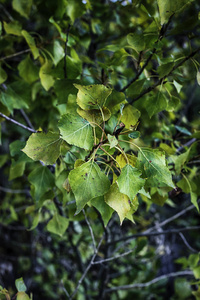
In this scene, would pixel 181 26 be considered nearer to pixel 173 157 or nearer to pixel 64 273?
pixel 173 157

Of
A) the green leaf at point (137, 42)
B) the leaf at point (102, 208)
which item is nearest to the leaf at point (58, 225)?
the leaf at point (102, 208)

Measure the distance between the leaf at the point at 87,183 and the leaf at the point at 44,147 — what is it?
53 mm

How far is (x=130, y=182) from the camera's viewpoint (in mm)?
408

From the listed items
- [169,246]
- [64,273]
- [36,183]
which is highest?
[36,183]

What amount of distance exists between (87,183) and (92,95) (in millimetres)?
150

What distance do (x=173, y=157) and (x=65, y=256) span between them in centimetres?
116

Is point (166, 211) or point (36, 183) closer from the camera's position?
point (36, 183)

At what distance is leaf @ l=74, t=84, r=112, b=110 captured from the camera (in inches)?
16.7

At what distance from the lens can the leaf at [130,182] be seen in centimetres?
40

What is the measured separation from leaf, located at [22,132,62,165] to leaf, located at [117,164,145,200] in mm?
123

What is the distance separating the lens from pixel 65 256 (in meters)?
1.51

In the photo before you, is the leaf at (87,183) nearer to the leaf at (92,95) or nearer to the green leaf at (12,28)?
the leaf at (92,95)

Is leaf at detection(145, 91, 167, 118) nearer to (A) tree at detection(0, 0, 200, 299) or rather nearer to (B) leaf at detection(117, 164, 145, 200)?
(A) tree at detection(0, 0, 200, 299)

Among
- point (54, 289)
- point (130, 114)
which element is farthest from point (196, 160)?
point (54, 289)
